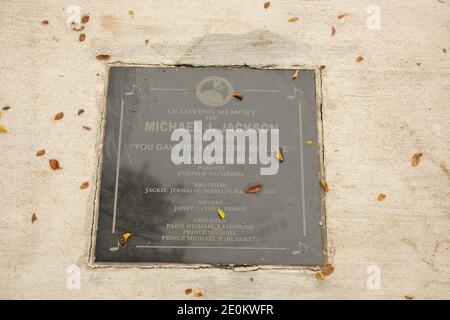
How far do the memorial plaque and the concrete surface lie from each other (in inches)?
4.5

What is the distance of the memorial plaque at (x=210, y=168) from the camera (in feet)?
8.82

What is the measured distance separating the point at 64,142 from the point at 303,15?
2.02m

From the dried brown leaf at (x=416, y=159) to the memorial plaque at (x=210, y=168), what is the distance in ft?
2.23

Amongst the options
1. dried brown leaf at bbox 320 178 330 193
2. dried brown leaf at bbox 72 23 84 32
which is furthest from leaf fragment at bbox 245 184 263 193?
dried brown leaf at bbox 72 23 84 32

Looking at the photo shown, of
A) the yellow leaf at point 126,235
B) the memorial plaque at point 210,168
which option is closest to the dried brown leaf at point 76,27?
the memorial plaque at point 210,168

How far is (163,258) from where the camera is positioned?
2.67m

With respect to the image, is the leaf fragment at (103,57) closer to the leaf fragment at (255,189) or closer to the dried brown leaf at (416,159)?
the leaf fragment at (255,189)

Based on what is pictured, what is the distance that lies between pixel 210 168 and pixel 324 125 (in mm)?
873

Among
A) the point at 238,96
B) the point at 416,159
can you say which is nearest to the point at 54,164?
the point at 238,96

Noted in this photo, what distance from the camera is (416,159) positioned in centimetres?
292

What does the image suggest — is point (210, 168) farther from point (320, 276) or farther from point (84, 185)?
point (320, 276)

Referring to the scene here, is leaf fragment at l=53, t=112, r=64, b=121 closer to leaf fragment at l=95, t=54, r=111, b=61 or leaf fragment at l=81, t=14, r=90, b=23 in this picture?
leaf fragment at l=95, t=54, r=111, b=61

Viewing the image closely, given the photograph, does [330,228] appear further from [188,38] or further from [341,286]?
[188,38]

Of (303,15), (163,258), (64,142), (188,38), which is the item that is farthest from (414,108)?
(64,142)
